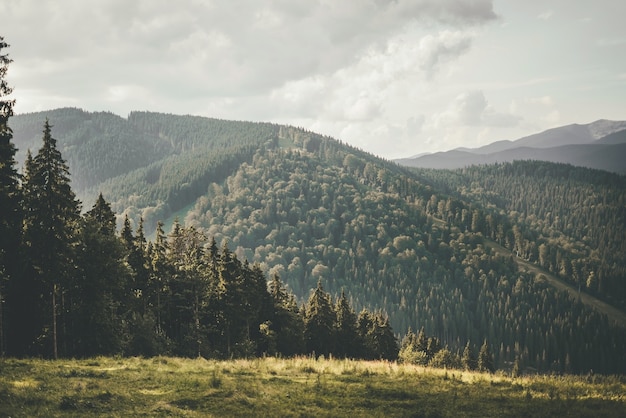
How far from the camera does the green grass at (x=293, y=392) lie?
14.5 metres

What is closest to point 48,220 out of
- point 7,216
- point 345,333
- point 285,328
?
point 7,216

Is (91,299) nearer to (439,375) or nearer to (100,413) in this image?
(100,413)

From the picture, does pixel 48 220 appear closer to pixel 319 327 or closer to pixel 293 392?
pixel 293 392

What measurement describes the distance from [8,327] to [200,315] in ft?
66.9

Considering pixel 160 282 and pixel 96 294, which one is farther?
pixel 160 282

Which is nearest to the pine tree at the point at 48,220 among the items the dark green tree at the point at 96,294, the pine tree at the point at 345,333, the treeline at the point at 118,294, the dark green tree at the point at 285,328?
the treeline at the point at 118,294

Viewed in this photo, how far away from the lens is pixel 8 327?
1271 inches

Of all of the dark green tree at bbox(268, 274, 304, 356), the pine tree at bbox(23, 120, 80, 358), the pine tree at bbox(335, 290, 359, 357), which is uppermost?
the pine tree at bbox(23, 120, 80, 358)

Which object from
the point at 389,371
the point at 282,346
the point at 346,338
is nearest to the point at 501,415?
the point at 389,371

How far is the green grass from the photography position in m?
14.5

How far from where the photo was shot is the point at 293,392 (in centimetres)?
1673

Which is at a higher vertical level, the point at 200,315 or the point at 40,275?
the point at 40,275

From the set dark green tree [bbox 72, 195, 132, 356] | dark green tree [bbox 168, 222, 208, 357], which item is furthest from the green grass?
dark green tree [bbox 168, 222, 208, 357]

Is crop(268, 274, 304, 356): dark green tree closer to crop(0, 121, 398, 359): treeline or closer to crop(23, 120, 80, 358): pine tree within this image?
crop(0, 121, 398, 359): treeline
